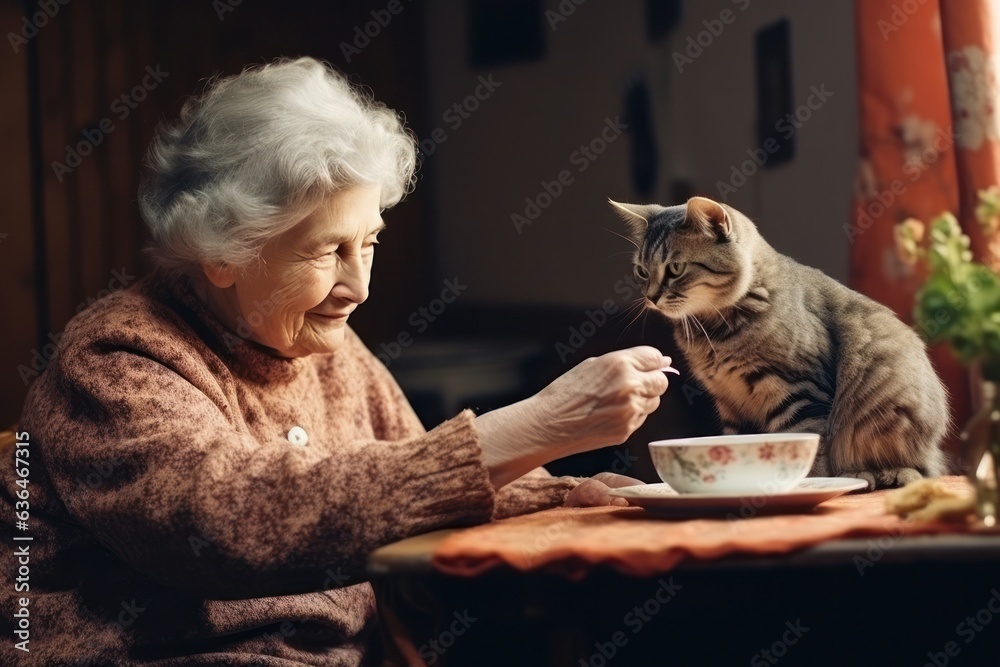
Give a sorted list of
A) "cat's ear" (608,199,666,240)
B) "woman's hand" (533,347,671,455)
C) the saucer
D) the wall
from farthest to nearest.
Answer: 1. the wall
2. "cat's ear" (608,199,666,240)
3. "woman's hand" (533,347,671,455)
4. the saucer

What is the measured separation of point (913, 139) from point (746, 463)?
38.3 inches

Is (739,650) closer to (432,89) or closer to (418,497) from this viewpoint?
(418,497)

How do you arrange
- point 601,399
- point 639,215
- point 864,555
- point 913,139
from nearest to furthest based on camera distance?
point 864,555, point 601,399, point 639,215, point 913,139

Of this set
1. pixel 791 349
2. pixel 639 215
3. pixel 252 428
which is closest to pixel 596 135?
pixel 639 215

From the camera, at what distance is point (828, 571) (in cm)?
88

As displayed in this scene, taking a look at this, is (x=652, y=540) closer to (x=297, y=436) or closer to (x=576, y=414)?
(x=576, y=414)

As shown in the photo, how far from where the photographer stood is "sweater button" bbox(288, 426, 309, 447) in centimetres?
141

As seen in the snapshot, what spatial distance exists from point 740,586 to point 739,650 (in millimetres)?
74

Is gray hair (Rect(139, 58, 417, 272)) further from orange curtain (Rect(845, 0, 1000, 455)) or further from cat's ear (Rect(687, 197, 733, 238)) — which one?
orange curtain (Rect(845, 0, 1000, 455))

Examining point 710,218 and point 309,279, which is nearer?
point 309,279

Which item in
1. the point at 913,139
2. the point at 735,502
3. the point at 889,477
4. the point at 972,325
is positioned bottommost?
the point at 889,477

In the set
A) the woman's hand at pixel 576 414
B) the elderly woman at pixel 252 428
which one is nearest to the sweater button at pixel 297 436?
the elderly woman at pixel 252 428

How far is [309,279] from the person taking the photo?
1.38 meters

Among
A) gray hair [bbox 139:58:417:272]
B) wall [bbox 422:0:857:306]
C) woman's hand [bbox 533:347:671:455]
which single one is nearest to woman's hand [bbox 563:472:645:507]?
woman's hand [bbox 533:347:671:455]
